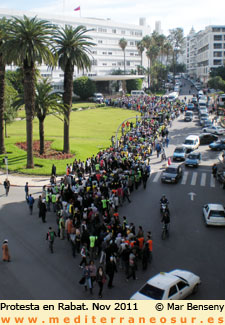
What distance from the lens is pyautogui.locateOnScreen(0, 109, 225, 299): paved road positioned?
1448 cm

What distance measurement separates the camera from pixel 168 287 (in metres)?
12.6

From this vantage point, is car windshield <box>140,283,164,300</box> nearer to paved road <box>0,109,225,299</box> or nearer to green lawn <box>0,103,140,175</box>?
paved road <box>0,109,225,299</box>

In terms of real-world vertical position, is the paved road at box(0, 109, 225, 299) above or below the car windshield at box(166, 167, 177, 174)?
below

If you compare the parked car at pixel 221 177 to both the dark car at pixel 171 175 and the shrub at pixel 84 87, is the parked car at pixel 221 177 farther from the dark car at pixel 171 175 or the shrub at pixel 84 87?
the shrub at pixel 84 87

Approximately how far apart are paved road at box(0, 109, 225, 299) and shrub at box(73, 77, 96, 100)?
7300cm

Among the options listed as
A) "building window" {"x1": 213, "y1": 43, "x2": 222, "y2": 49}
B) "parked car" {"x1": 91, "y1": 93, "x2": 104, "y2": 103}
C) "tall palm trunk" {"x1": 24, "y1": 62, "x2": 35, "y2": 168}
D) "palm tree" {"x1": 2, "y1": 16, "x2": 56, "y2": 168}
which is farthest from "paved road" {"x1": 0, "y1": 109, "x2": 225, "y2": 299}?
"building window" {"x1": 213, "y1": 43, "x2": 222, "y2": 49}

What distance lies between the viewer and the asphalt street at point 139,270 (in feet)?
47.6

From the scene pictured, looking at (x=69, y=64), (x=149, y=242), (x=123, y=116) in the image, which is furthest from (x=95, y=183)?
(x=123, y=116)

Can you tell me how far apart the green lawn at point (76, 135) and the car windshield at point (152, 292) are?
22.6 meters

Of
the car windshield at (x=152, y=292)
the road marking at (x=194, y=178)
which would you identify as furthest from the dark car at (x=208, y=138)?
the car windshield at (x=152, y=292)

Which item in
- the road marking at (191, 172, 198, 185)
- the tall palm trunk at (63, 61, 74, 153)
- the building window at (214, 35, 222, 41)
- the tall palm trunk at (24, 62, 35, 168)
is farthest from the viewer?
the building window at (214, 35, 222, 41)

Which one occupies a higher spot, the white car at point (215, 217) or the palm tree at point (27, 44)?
the palm tree at point (27, 44)

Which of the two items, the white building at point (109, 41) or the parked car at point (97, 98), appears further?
the white building at point (109, 41)

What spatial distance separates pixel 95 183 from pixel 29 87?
611 inches
